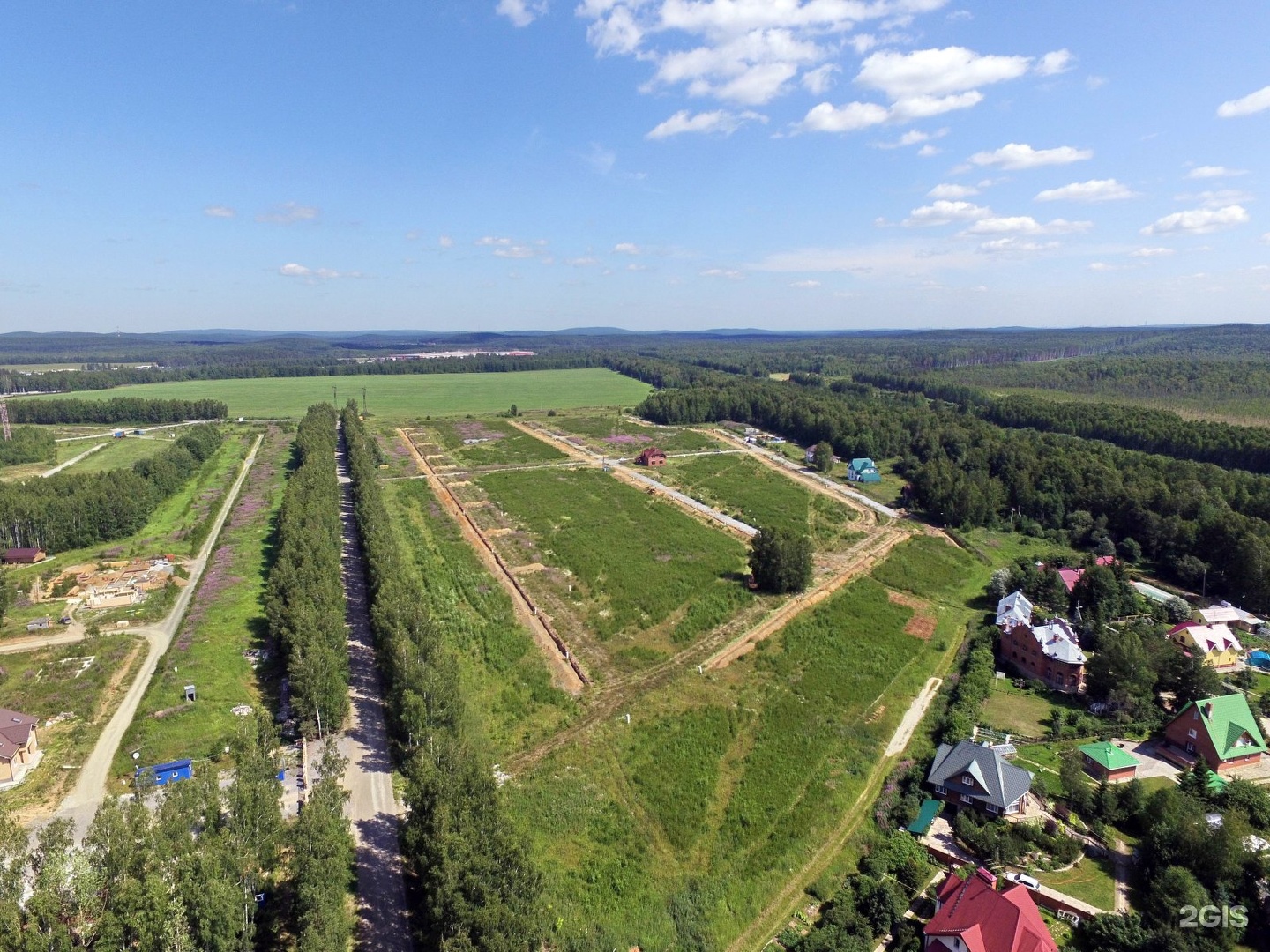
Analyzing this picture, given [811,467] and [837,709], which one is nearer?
[837,709]

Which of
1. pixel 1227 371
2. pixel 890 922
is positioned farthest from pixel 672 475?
pixel 1227 371

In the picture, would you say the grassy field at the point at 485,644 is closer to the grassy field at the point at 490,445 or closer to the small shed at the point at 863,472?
the grassy field at the point at 490,445

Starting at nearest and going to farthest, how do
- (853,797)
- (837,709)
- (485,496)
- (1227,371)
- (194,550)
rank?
(853,797), (837,709), (194,550), (485,496), (1227,371)

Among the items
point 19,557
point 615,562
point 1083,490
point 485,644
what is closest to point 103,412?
point 19,557

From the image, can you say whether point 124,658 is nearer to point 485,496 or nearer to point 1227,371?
point 485,496

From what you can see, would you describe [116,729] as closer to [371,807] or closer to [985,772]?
[371,807]

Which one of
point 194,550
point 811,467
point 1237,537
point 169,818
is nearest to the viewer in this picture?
point 169,818

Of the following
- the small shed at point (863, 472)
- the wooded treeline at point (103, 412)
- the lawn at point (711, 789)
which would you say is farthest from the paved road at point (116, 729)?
the wooded treeline at point (103, 412)

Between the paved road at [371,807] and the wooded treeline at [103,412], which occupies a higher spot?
the wooded treeline at [103,412]

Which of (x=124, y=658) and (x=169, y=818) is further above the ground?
(x=169, y=818)
